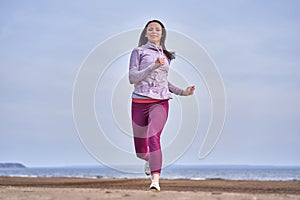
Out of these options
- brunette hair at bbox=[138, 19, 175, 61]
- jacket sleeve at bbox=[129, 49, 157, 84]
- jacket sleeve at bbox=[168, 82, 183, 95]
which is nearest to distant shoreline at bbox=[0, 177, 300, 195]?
jacket sleeve at bbox=[168, 82, 183, 95]

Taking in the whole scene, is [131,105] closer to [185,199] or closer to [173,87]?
[173,87]

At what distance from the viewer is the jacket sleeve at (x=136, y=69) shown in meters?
8.25

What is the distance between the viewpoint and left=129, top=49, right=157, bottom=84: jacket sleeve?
8.25m

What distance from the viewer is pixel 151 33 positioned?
877cm

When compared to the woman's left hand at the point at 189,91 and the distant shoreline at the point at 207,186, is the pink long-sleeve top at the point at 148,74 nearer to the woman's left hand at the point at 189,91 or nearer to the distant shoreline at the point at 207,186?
the woman's left hand at the point at 189,91

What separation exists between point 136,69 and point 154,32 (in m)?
0.62

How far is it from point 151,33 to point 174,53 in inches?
17.3

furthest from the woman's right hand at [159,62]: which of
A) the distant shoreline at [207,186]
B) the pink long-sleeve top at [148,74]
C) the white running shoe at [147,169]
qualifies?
the distant shoreline at [207,186]

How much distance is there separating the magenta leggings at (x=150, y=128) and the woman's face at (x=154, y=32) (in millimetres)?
918

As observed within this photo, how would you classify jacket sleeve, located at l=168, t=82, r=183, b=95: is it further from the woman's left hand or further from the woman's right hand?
the woman's right hand

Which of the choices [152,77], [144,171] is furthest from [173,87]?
[144,171]

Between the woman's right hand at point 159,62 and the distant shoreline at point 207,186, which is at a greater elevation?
the woman's right hand at point 159,62

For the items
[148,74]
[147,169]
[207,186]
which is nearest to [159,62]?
[148,74]

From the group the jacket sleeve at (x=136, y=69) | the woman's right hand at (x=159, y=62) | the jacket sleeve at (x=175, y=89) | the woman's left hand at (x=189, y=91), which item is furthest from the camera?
the jacket sleeve at (x=175, y=89)
